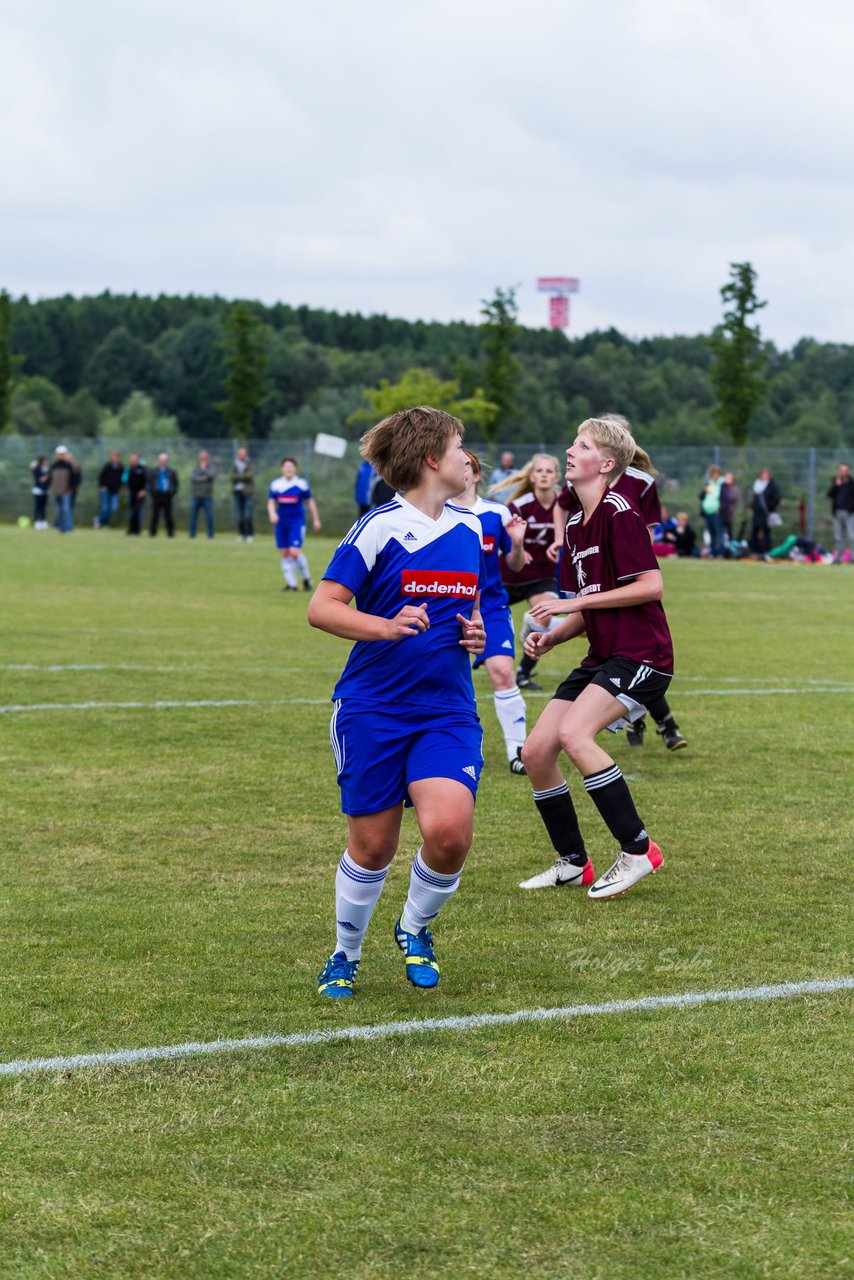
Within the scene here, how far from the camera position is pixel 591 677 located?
653cm

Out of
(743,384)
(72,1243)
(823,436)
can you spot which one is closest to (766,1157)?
(72,1243)

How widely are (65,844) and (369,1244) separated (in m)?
4.10

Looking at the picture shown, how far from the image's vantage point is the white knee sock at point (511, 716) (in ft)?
30.2

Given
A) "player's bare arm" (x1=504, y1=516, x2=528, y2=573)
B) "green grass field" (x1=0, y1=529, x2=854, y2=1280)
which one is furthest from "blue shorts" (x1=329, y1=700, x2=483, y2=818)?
"player's bare arm" (x1=504, y1=516, x2=528, y2=573)

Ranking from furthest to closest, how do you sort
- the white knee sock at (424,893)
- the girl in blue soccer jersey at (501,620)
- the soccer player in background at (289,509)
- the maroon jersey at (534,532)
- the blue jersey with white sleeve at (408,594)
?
1. the soccer player in background at (289,509)
2. the maroon jersey at (534,532)
3. the girl in blue soccer jersey at (501,620)
4. the white knee sock at (424,893)
5. the blue jersey with white sleeve at (408,594)

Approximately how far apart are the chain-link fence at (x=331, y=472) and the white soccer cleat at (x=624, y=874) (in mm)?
33766

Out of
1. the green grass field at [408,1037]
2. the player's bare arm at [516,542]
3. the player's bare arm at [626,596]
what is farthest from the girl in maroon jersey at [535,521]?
Result: the player's bare arm at [626,596]

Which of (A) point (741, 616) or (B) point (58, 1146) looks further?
(A) point (741, 616)

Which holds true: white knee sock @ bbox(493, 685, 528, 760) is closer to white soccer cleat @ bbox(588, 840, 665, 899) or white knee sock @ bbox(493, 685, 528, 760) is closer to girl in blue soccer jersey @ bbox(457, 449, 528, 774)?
girl in blue soccer jersey @ bbox(457, 449, 528, 774)

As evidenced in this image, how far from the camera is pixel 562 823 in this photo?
6398 millimetres

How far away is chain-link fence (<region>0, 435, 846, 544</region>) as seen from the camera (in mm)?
40219

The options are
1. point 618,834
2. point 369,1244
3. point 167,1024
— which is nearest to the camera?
point 369,1244

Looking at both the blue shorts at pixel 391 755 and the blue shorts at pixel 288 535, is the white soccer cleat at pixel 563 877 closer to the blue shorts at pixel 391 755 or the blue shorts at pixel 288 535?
the blue shorts at pixel 391 755

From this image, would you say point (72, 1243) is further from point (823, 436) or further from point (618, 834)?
point (823, 436)
